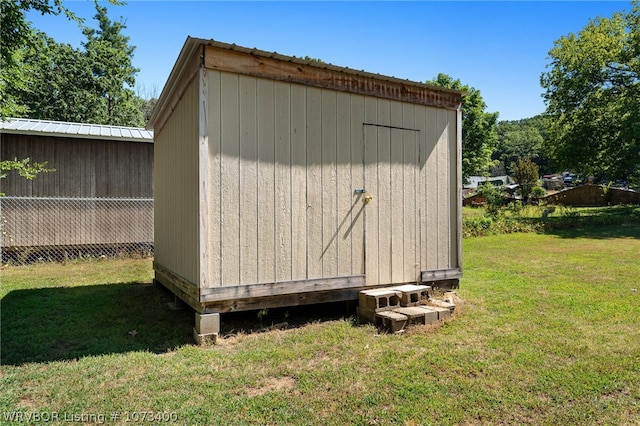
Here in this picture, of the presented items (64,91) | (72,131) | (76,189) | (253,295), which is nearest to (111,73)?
(64,91)

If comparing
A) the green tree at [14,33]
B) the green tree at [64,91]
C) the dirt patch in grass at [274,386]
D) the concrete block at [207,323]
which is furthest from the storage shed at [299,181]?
the green tree at [64,91]

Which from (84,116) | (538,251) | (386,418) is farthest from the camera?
(84,116)

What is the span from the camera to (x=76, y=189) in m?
8.98

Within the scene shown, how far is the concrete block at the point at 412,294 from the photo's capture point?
14.4 feet

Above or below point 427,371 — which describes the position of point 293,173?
above

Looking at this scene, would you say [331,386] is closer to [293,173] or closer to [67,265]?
[293,173]

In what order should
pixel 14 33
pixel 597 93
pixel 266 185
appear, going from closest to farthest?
1. pixel 266 185
2. pixel 14 33
3. pixel 597 93

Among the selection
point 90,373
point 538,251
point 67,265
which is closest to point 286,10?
point 90,373

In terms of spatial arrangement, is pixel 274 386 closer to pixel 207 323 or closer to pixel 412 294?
pixel 207 323

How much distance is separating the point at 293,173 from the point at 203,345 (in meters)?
1.89

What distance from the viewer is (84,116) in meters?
20.5

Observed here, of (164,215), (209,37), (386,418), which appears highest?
(209,37)

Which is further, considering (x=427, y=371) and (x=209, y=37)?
(x=209, y=37)

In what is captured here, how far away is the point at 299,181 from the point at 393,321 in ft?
5.63
